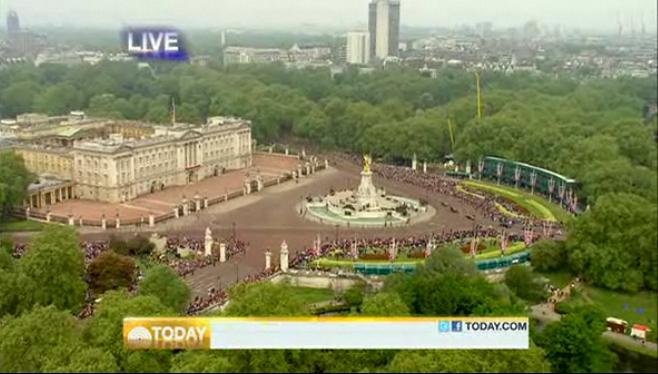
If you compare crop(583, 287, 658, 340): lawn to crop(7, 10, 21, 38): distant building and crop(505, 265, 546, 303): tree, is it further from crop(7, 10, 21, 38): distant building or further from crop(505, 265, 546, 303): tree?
crop(7, 10, 21, 38): distant building

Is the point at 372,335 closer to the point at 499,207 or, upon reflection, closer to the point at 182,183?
the point at 499,207

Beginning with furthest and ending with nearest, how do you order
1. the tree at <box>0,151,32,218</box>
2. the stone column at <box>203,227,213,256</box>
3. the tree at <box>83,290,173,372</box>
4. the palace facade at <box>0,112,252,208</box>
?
the palace facade at <box>0,112,252,208</box>, the tree at <box>0,151,32,218</box>, the stone column at <box>203,227,213,256</box>, the tree at <box>83,290,173,372</box>

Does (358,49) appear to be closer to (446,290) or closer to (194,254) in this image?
(194,254)

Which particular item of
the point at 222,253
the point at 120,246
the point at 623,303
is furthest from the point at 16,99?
the point at 623,303

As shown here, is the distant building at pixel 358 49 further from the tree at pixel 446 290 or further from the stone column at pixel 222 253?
the tree at pixel 446 290

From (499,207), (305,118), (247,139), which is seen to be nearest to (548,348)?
(499,207)

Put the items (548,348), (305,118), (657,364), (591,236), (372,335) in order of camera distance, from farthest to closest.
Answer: (305,118) < (591,236) < (657,364) < (548,348) < (372,335)

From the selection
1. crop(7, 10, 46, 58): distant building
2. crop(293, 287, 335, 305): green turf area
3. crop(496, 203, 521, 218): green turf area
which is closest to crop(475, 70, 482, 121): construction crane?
crop(496, 203, 521, 218): green turf area
